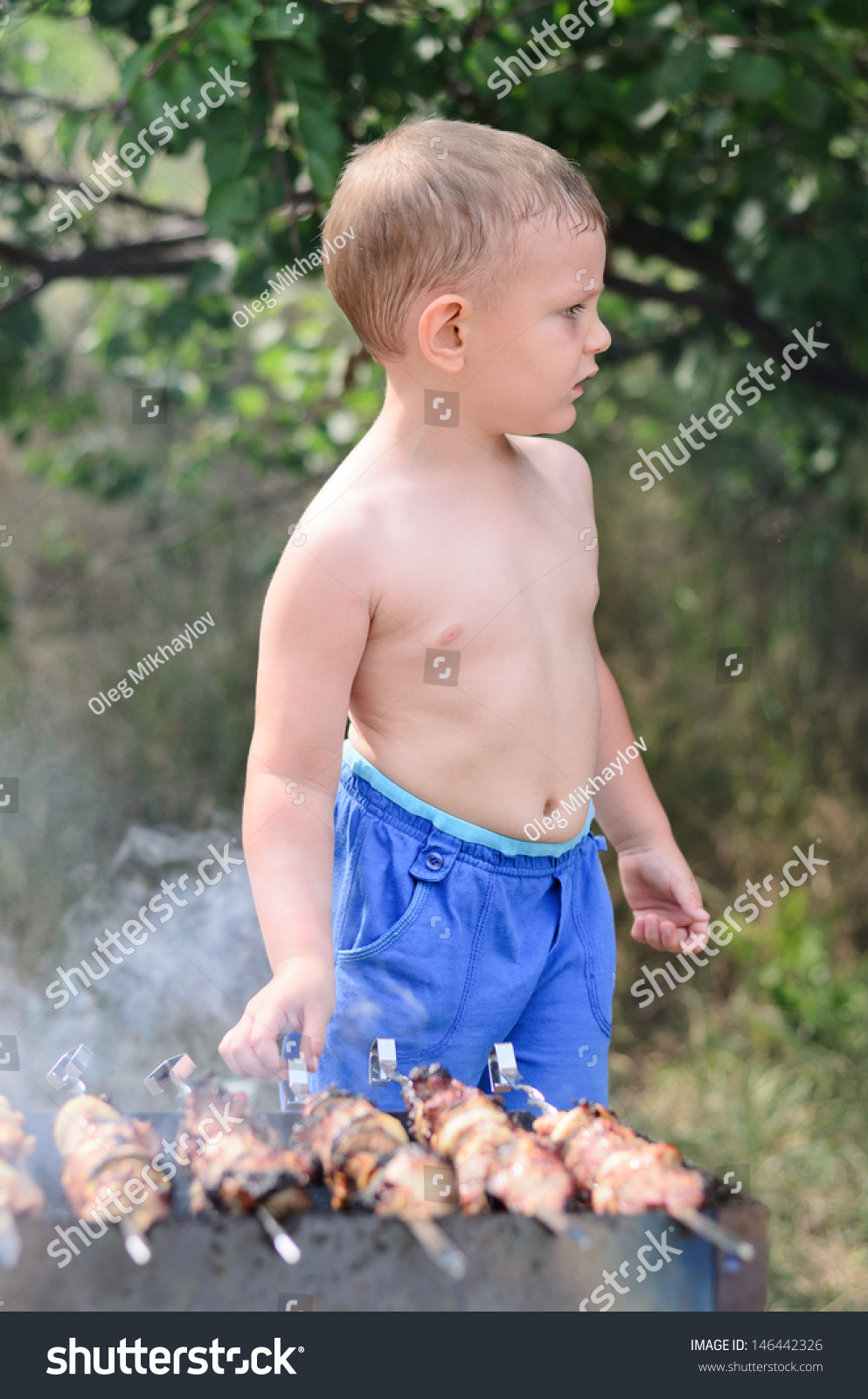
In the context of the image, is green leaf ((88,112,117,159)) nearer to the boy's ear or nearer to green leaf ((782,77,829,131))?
the boy's ear

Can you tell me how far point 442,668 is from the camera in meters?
1.25

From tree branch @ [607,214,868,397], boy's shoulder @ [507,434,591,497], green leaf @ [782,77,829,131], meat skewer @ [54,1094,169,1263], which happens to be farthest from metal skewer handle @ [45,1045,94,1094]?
Result: tree branch @ [607,214,868,397]

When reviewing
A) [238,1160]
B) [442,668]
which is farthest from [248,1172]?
[442,668]

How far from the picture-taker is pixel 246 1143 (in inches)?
41.6

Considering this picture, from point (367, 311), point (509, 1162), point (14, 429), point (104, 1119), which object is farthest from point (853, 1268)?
point (14, 429)

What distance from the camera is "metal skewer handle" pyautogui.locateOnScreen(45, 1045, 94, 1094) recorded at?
1.13 meters

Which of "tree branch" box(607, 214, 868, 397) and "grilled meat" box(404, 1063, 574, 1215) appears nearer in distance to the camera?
"grilled meat" box(404, 1063, 574, 1215)

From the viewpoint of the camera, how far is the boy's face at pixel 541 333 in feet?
3.96

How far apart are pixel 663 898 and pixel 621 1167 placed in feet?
1.79

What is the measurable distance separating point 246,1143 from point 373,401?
81.7 inches

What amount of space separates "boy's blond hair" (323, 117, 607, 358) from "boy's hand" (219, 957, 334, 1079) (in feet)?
2.02

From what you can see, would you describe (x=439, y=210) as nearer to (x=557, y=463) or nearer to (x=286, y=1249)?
(x=557, y=463)

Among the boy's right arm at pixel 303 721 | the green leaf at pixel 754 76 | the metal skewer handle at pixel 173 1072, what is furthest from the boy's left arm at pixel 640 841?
the green leaf at pixel 754 76

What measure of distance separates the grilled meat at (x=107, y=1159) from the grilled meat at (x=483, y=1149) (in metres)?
0.24
